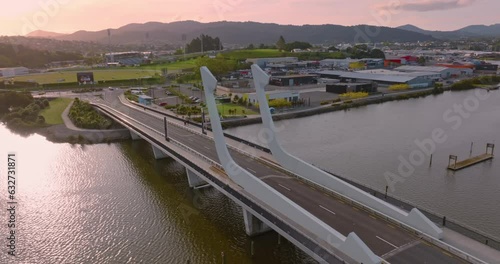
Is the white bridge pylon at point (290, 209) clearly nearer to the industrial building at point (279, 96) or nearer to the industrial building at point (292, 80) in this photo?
the industrial building at point (279, 96)

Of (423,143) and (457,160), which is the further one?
(423,143)

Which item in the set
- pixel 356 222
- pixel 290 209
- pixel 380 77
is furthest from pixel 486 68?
pixel 290 209

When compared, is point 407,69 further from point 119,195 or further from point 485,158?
point 119,195

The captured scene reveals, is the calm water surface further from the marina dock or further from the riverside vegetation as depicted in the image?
the marina dock

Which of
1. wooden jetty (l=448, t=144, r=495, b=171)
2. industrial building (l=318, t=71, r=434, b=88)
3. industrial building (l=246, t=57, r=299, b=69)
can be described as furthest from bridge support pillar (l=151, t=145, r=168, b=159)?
industrial building (l=246, t=57, r=299, b=69)

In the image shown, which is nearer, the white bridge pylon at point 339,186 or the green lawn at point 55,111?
the white bridge pylon at point 339,186

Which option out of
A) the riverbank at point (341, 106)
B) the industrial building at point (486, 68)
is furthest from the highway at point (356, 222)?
the industrial building at point (486, 68)

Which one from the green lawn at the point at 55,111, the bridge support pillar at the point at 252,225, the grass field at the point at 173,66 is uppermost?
the grass field at the point at 173,66

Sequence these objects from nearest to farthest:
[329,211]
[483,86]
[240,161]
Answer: [329,211]
[240,161]
[483,86]

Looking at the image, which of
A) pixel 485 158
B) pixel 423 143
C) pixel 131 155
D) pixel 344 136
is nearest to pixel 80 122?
pixel 131 155
